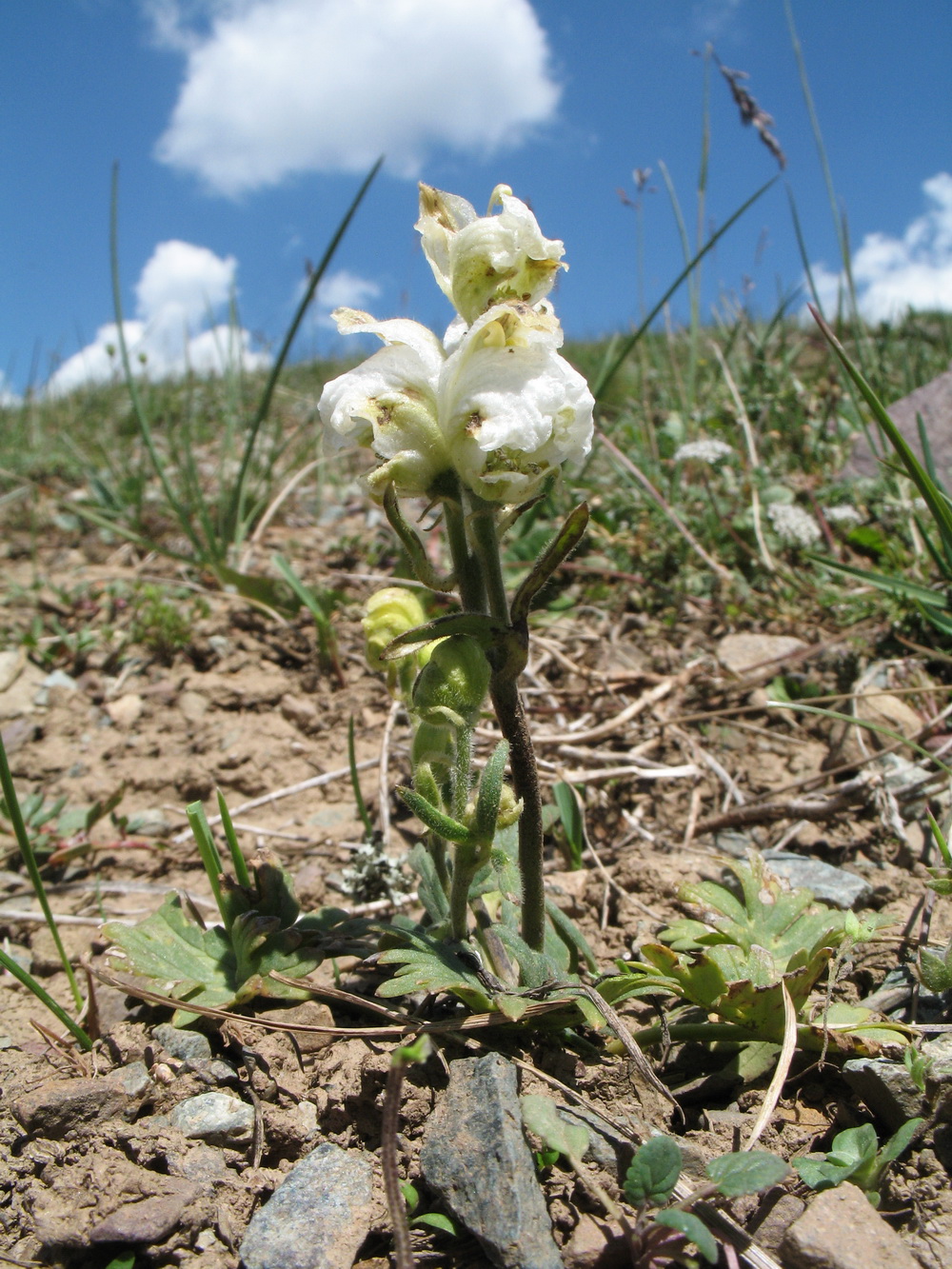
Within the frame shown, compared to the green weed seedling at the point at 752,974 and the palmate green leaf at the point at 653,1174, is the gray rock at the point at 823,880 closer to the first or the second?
the green weed seedling at the point at 752,974

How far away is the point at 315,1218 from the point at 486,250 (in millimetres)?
1733

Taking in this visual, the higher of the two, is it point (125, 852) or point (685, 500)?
point (685, 500)

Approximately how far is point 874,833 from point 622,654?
52.6 inches

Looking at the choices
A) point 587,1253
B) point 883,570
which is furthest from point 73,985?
point 883,570

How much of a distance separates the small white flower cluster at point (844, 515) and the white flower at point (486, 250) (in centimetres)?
313

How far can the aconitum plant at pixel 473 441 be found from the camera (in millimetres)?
1534

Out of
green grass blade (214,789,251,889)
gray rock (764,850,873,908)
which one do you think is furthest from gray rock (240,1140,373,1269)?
gray rock (764,850,873,908)

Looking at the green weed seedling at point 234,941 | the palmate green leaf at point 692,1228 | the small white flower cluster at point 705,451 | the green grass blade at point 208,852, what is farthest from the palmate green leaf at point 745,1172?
the small white flower cluster at point 705,451

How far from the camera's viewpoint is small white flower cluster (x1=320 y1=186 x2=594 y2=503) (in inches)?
59.8

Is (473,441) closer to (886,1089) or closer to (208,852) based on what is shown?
(208,852)

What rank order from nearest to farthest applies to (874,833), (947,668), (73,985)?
(73,985) → (874,833) → (947,668)

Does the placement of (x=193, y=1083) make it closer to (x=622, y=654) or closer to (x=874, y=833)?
(x=874, y=833)

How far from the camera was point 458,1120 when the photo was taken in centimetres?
155

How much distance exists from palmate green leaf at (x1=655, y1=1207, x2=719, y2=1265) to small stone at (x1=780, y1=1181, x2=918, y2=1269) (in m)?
0.19
